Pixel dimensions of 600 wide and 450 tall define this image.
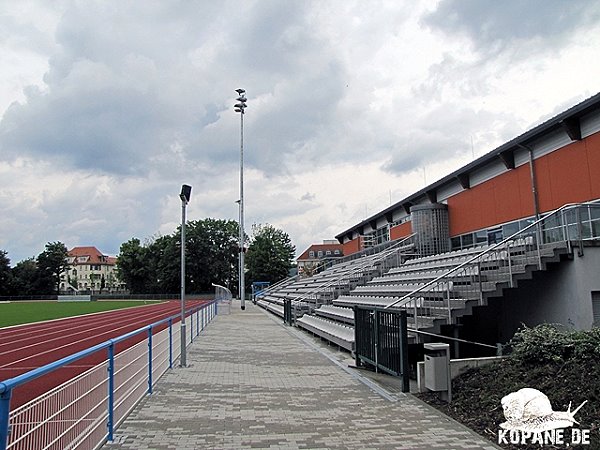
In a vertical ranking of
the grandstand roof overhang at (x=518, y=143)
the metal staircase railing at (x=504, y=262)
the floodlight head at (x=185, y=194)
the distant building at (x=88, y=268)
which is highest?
the distant building at (x=88, y=268)

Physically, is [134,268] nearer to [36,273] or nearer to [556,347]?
[36,273]

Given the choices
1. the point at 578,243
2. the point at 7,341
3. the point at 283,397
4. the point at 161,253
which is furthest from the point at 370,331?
the point at 161,253

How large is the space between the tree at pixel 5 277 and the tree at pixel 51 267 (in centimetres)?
456

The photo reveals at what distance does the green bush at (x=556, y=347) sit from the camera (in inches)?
301

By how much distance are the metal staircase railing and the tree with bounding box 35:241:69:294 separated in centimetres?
10075

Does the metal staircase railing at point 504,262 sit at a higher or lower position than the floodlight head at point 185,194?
lower

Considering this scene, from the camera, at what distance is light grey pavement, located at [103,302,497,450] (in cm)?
615

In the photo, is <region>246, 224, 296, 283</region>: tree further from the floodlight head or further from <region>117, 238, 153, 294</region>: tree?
the floodlight head

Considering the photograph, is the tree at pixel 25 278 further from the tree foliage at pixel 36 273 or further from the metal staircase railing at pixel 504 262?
the metal staircase railing at pixel 504 262

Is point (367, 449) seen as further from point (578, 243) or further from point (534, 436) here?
point (578, 243)

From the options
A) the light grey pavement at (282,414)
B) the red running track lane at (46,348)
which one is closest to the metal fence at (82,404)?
the light grey pavement at (282,414)

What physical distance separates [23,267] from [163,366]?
104124mm

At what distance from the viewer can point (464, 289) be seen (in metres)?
14.0

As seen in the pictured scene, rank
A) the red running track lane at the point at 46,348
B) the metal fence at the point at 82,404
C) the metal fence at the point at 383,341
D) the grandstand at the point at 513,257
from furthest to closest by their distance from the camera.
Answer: the grandstand at the point at 513,257
the red running track lane at the point at 46,348
the metal fence at the point at 383,341
the metal fence at the point at 82,404
